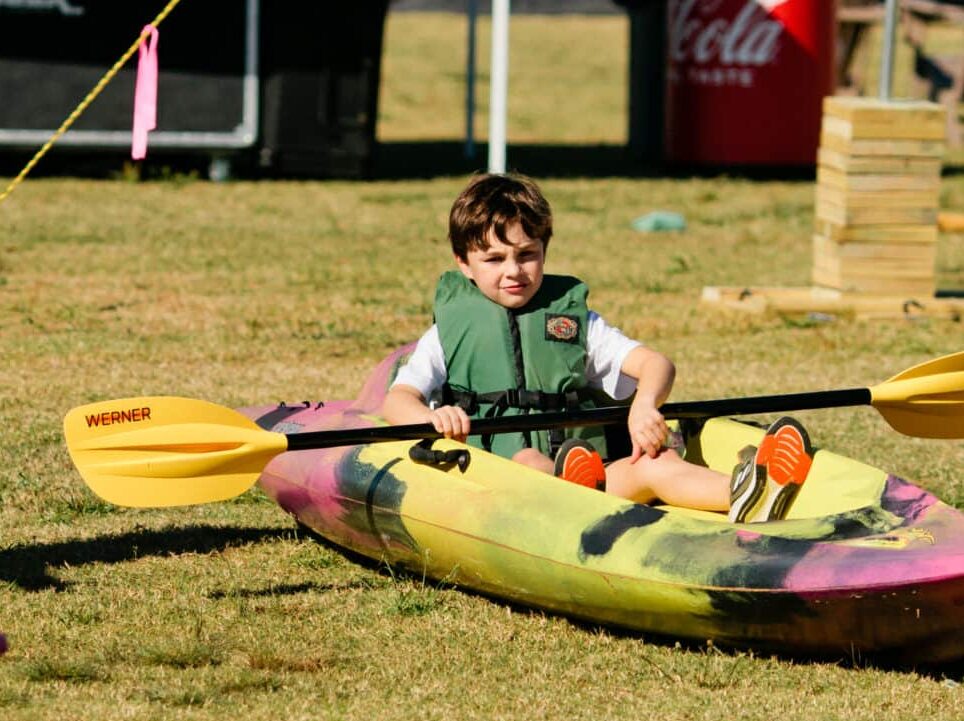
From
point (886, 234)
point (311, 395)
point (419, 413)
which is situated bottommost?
point (311, 395)

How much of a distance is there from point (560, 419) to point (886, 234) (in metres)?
5.10

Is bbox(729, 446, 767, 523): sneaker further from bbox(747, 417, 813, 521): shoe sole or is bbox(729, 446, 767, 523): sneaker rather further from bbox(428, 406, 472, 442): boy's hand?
bbox(428, 406, 472, 442): boy's hand

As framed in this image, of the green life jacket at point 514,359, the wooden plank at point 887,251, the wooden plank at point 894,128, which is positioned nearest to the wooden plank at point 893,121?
the wooden plank at point 894,128

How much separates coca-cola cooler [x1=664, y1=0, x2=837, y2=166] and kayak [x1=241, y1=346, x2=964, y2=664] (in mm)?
10350

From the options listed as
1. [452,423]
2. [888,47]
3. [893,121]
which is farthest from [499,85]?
[452,423]

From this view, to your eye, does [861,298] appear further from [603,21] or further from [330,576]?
[603,21]

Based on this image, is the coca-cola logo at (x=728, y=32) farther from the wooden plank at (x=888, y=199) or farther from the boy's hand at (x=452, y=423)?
the boy's hand at (x=452, y=423)

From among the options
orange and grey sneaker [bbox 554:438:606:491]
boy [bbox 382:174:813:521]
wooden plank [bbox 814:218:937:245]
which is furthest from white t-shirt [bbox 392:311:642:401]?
wooden plank [bbox 814:218:937:245]

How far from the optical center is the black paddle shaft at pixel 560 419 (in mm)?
5039

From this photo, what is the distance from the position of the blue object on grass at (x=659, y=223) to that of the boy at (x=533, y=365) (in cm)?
717

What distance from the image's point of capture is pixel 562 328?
557 cm

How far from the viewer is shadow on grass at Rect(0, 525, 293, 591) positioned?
5.32m

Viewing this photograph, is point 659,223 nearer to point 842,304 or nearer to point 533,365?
point 842,304

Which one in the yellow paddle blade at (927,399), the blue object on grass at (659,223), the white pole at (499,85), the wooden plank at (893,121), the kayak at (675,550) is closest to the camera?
the kayak at (675,550)
